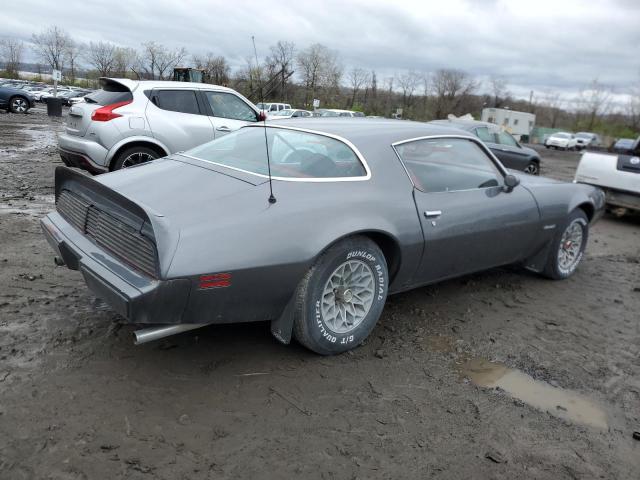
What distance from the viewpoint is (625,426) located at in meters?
2.73

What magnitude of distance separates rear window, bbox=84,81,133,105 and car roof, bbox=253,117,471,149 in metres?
3.85

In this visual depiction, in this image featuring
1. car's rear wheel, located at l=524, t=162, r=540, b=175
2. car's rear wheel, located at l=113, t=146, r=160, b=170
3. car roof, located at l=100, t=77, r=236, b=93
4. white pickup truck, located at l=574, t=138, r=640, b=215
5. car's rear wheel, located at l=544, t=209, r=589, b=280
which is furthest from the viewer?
car's rear wheel, located at l=524, t=162, r=540, b=175

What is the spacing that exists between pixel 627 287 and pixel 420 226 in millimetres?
2929

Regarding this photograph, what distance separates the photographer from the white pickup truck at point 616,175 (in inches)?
313

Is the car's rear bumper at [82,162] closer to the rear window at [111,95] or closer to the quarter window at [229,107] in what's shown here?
the rear window at [111,95]

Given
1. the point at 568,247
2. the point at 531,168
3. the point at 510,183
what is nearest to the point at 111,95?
the point at 510,183

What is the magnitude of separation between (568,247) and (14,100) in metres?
26.2

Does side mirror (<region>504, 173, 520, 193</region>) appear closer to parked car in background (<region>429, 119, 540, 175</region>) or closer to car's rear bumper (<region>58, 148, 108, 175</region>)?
car's rear bumper (<region>58, 148, 108, 175</region>)

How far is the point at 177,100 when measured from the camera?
739 cm

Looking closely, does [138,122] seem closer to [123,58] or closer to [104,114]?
[104,114]

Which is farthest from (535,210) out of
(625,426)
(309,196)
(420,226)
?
(309,196)

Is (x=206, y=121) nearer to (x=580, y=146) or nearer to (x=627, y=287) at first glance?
(x=627, y=287)

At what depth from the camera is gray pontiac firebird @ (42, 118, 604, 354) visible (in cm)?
252

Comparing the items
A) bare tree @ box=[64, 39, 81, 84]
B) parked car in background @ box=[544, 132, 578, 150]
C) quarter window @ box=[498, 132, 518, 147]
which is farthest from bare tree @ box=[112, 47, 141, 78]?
quarter window @ box=[498, 132, 518, 147]
